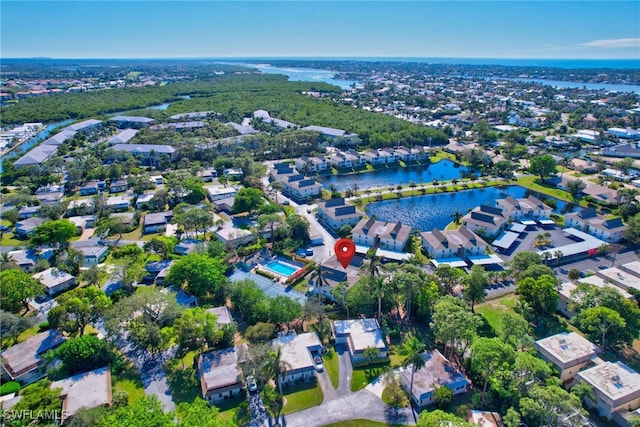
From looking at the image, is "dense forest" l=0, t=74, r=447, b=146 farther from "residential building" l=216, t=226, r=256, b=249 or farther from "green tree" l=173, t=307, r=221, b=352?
"green tree" l=173, t=307, r=221, b=352

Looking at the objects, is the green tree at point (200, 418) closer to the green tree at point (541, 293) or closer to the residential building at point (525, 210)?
the green tree at point (541, 293)

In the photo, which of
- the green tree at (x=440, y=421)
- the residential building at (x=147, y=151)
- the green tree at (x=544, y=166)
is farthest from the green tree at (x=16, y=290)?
the green tree at (x=544, y=166)

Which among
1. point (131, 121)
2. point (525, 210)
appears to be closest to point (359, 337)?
point (525, 210)

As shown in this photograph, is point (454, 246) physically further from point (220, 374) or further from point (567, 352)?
point (220, 374)

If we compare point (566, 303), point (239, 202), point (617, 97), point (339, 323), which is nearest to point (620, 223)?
point (566, 303)

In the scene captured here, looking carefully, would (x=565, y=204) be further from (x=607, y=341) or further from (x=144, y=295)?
(x=144, y=295)

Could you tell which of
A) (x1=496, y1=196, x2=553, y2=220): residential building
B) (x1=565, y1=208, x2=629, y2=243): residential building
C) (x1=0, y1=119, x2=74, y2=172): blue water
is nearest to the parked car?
(x1=496, y1=196, x2=553, y2=220): residential building
